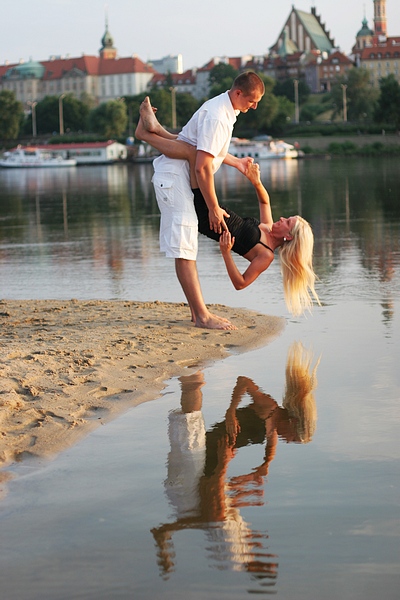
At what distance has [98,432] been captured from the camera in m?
4.86

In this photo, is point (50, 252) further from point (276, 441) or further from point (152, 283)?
point (276, 441)

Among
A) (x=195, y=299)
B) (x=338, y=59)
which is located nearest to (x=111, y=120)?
(x=338, y=59)

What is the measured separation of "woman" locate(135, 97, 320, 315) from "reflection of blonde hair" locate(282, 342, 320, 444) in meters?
0.77

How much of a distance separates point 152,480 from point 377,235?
38.1 feet

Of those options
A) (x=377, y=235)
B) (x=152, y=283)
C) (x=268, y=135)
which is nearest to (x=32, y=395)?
(x=152, y=283)

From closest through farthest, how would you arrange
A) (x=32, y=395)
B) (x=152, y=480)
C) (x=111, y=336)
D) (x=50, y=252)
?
(x=152, y=480)
(x=32, y=395)
(x=111, y=336)
(x=50, y=252)

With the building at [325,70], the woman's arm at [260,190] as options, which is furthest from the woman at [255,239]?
the building at [325,70]

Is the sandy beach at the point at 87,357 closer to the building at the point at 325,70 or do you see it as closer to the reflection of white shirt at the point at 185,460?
the reflection of white shirt at the point at 185,460

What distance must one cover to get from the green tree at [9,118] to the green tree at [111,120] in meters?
14.5

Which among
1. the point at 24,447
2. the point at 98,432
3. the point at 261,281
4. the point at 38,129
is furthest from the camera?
the point at 38,129

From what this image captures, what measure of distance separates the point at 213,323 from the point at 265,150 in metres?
103

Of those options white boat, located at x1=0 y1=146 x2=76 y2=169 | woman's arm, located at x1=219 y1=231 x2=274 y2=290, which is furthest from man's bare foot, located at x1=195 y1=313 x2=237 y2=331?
white boat, located at x1=0 y1=146 x2=76 y2=169

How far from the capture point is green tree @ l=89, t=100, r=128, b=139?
5659 inches

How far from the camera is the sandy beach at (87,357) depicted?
16.1 ft
